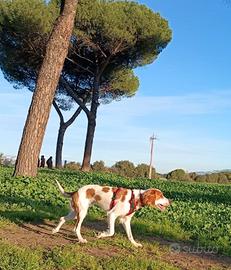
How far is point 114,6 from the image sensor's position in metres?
28.0

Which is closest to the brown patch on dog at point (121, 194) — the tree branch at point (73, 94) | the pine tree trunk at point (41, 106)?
the pine tree trunk at point (41, 106)

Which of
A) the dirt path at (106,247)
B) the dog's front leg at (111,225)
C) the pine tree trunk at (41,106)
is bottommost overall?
the dirt path at (106,247)

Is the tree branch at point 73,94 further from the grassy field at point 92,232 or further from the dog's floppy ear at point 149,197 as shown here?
the dog's floppy ear at point 149,197

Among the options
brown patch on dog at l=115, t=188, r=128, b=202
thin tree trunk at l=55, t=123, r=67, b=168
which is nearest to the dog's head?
brown patch on dog at l=115, t=188, r=128, b=202

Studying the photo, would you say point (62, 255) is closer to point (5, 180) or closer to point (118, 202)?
point (118, 202)

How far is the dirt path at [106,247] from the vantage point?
223 inches

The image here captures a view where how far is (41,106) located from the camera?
512 inches

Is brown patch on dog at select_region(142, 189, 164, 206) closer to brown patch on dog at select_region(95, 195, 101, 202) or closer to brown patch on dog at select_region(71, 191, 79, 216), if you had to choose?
brown patch on dog at select_region(95, 195, 101, 202)

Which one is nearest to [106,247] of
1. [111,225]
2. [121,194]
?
[111,225]

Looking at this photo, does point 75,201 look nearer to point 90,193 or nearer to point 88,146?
point 90,193

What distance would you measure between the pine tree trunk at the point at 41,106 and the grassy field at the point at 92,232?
1013 mm

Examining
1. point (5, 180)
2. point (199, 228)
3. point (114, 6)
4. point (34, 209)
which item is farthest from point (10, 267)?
point (114, 6)

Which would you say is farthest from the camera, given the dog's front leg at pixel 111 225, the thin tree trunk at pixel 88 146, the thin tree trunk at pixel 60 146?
the thin tree trunk at pixel 60 146

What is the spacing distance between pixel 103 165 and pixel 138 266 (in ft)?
111
